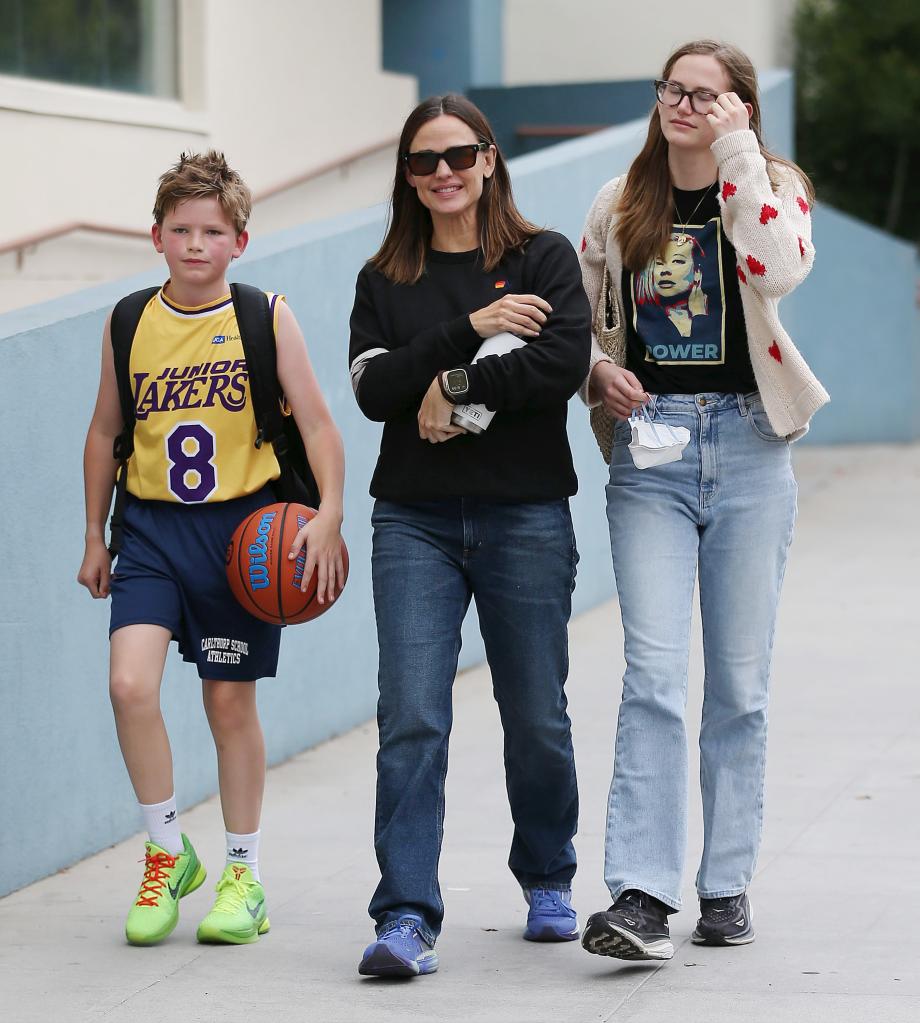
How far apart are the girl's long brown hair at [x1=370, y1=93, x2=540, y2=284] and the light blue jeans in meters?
0.52

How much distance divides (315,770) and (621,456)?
2510 mm

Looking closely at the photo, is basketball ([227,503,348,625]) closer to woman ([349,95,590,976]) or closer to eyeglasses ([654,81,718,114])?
woman ([349,95,590,976])

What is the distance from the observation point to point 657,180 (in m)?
4.43

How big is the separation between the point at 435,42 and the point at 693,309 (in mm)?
11130

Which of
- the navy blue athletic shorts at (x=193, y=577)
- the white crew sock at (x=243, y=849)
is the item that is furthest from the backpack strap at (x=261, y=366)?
the white crew sock at (x=243, y=849)

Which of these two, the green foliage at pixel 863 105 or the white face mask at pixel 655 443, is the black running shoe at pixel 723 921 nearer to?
the white face mask at pixel 655 443

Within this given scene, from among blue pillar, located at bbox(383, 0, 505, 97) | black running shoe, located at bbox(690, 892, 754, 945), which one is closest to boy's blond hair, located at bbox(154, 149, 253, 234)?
black running shoe, located at bbox(690, 892, 754, 945)

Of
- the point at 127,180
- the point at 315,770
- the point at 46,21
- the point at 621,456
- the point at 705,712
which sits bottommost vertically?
the point at 315,770

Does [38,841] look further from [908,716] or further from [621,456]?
[908,716]

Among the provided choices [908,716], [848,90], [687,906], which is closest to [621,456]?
[687,906]

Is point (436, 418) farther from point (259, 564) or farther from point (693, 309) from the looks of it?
point (693, 309)

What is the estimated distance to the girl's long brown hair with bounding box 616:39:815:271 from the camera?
4359 mm

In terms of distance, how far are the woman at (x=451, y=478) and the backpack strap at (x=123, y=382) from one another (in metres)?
0.57

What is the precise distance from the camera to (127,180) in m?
10.9
